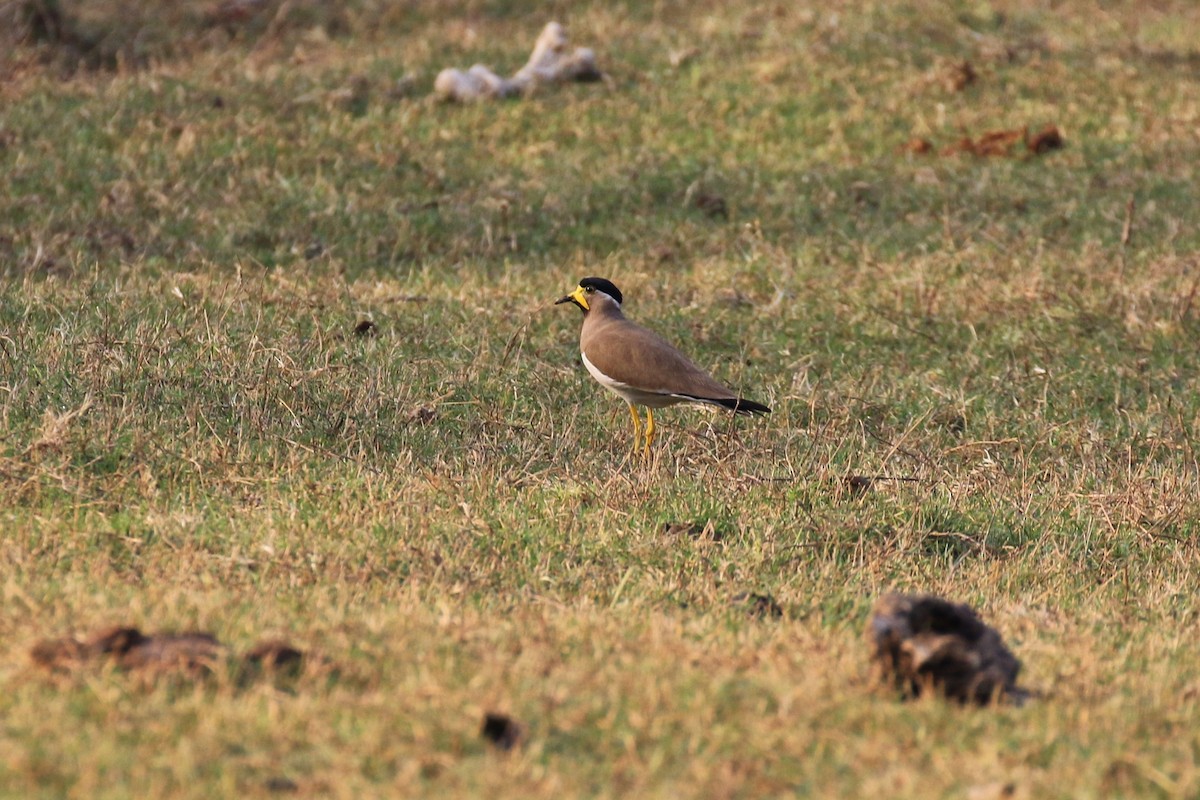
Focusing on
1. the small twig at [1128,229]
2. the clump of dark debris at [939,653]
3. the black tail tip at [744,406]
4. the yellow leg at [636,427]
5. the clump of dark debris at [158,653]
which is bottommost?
the small twig at [1128,229]

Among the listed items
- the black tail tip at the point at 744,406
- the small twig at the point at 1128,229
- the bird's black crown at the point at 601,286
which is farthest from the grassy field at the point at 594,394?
the bird's black crown at the point at 601,286

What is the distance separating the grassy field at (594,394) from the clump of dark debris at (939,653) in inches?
3.8

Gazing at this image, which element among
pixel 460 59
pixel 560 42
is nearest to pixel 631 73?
pixel 560 42

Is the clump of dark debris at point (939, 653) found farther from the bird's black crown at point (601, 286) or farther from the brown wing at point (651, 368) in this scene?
the bird's black crown at point (601, 286)

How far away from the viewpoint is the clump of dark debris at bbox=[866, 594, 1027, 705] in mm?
4320

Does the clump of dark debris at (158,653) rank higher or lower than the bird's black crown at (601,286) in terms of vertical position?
higher

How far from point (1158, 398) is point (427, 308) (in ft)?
16.0

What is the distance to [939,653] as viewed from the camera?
4309mm

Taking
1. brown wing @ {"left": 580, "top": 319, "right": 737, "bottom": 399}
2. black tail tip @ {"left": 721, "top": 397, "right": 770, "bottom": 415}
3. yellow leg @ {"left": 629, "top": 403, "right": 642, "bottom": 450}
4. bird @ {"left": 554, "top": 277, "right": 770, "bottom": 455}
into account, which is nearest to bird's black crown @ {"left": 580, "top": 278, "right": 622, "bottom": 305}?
bird @ {"left": 554, "top": 277, "right": 770, "bottom": 455}

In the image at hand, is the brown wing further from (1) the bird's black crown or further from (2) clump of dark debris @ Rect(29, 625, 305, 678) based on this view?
(2) clump of dark debris @ Rect(29, 625, 305, 678)

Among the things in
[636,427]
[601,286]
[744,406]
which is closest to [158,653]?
[744,406]

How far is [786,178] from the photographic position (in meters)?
13.8

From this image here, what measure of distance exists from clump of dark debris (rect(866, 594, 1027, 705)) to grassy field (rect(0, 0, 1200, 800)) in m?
0.10

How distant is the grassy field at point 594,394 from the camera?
4008 mm
